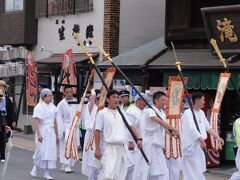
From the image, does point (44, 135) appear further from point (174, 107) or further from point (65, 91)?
point (174, 107)

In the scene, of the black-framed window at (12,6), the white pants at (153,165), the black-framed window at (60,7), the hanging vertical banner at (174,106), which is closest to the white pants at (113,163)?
the white pants at (153,165)

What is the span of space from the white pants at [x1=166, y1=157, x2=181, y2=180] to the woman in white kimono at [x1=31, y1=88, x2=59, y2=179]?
9.22ft

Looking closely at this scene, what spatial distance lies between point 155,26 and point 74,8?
3.00 m

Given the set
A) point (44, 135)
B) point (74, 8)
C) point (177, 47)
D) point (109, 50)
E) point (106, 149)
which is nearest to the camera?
point (106, 149)

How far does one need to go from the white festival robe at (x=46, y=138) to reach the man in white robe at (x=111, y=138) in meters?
3.20

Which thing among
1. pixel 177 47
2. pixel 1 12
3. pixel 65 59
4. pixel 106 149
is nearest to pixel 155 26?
pixel 177 47

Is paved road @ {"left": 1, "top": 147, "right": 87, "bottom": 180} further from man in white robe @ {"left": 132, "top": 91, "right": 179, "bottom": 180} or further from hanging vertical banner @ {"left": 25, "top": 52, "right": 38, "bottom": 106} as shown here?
hanging vertical banner @ {"left": 25, "top": 52, "right": 38, "bottom": 106}

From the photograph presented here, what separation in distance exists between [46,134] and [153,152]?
3.12m

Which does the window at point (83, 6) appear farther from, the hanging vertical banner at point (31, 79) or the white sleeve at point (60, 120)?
the white sleeve at point (60, 120)

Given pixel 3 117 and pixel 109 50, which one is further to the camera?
pixel 109 50

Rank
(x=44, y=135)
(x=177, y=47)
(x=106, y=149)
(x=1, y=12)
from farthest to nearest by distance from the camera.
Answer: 1. (x=1, y=12)
2. (x=177, y=47)
3. (x=44, y=135)
4. (x=106, y=149)

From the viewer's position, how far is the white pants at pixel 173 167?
1014 cm

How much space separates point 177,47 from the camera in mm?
17469

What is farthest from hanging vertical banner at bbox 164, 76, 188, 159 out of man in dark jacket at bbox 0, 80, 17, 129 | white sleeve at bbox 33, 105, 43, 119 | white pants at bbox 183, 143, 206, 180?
A: man in dark jacket at bbox 0, 80, 17, 129
